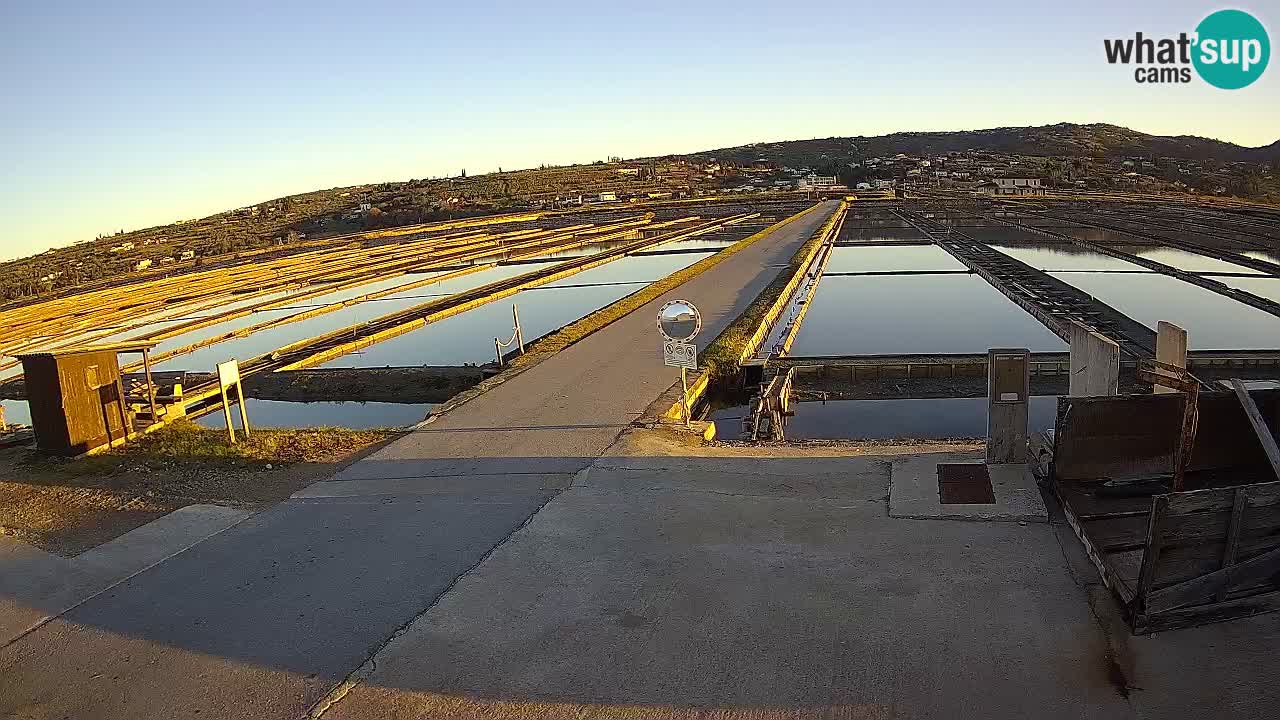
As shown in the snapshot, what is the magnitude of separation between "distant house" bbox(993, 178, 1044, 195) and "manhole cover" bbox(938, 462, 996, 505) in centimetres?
9163

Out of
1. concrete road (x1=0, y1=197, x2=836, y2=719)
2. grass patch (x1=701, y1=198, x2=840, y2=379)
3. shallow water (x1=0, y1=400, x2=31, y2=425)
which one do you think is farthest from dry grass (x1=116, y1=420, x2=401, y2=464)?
shallow water (x1=0, y1=400, x2=31, y2=425)

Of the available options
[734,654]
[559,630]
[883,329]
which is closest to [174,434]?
[559,630]

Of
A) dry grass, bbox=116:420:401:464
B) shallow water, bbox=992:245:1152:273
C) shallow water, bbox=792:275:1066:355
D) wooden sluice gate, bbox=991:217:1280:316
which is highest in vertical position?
dry grass, bbox=116:420:401:464

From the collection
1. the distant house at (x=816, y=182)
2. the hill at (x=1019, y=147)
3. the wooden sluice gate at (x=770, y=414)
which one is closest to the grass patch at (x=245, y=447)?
the wooden sluice gate at (x=770, y=414)

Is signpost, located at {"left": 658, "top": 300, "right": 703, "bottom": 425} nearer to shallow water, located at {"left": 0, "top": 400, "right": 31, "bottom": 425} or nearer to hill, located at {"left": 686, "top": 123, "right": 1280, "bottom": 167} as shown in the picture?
shallow water, located at {"left": 0, "top": 400, "right": 31, "bottom": 425}

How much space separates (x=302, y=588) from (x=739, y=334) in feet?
36.2

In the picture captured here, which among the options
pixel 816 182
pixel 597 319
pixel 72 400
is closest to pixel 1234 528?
pixel 72 400

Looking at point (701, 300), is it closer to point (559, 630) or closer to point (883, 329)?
point (883, 329)

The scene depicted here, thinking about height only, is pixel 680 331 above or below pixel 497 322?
above

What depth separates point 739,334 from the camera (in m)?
15.4

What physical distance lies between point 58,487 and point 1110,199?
7699 cm

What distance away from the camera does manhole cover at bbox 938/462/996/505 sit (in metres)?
5.87

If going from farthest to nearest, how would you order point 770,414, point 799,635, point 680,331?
point 770,414, point 680,331, point 799,635

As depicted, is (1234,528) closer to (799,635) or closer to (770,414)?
(799,635)
